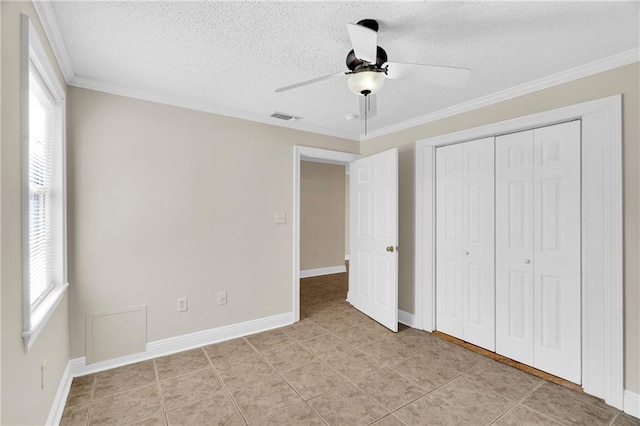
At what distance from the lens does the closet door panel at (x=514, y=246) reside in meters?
2.51

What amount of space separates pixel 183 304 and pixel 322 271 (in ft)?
11.8

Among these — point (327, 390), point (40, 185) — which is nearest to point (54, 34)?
point (40, 185)

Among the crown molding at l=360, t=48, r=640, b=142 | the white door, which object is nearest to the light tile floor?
the white door

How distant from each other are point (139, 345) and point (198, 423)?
3.73 ft

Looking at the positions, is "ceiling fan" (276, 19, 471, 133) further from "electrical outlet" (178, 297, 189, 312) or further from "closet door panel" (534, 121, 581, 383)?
"electrical outlet" (178, 297, 189, 312)

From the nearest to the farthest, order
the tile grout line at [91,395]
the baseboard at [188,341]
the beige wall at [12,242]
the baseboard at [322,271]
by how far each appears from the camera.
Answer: the beige wall at [12,242]
the tile grout line at [91,395]
the baseboard at [188,341]
the baseboard at [322,271]

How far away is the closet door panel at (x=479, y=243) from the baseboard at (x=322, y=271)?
3.44 meters

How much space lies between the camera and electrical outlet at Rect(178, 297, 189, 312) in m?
2.82

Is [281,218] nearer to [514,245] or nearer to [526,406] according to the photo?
[514,245]

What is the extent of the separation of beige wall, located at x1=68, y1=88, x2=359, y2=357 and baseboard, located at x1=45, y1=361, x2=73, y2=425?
7.3 inches

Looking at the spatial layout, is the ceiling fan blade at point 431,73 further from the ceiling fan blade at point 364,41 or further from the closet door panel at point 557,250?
the closet door panel at point 557,250

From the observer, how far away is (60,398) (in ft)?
6.49

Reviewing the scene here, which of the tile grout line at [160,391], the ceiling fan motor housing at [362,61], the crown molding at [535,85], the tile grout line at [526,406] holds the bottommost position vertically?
the tile grout line at [526,406]

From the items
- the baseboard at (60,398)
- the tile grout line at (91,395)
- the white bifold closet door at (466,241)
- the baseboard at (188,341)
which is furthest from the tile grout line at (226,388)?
the white bifold closet door at (466,241)
